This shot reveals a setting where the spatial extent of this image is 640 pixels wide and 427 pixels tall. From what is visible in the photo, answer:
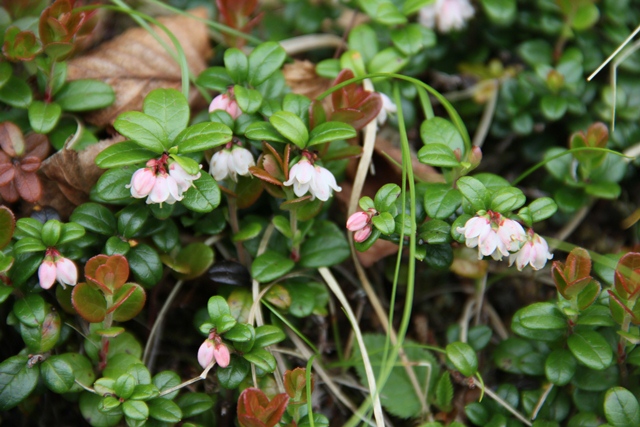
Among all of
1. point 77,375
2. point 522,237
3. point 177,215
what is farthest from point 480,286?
point 77,375

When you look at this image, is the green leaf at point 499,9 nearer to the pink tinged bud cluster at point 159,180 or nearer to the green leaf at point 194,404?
the pink tinged bud cluster at point 159,180

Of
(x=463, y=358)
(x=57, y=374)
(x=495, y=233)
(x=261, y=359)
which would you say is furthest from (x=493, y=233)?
(x=57, y=374)

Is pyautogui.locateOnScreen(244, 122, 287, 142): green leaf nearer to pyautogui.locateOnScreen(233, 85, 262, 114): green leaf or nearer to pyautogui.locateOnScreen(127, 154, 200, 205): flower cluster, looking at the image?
pyautogui.locateOnScreen(233, 85, 262, 114): green leaf

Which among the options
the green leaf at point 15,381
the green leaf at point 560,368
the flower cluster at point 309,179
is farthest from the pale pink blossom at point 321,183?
the green leaf at point 15,381

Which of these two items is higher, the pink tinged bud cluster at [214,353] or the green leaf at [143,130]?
the green leaf at [143,130]

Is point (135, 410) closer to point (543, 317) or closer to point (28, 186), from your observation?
point (28, 186)

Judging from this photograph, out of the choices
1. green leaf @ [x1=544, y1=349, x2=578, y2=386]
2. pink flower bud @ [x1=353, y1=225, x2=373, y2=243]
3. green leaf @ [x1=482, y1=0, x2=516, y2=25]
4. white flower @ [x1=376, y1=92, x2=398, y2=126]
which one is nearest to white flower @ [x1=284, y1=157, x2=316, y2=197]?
pink flower bud @ [x1=353, y1=225, x2=373, y2=243]
